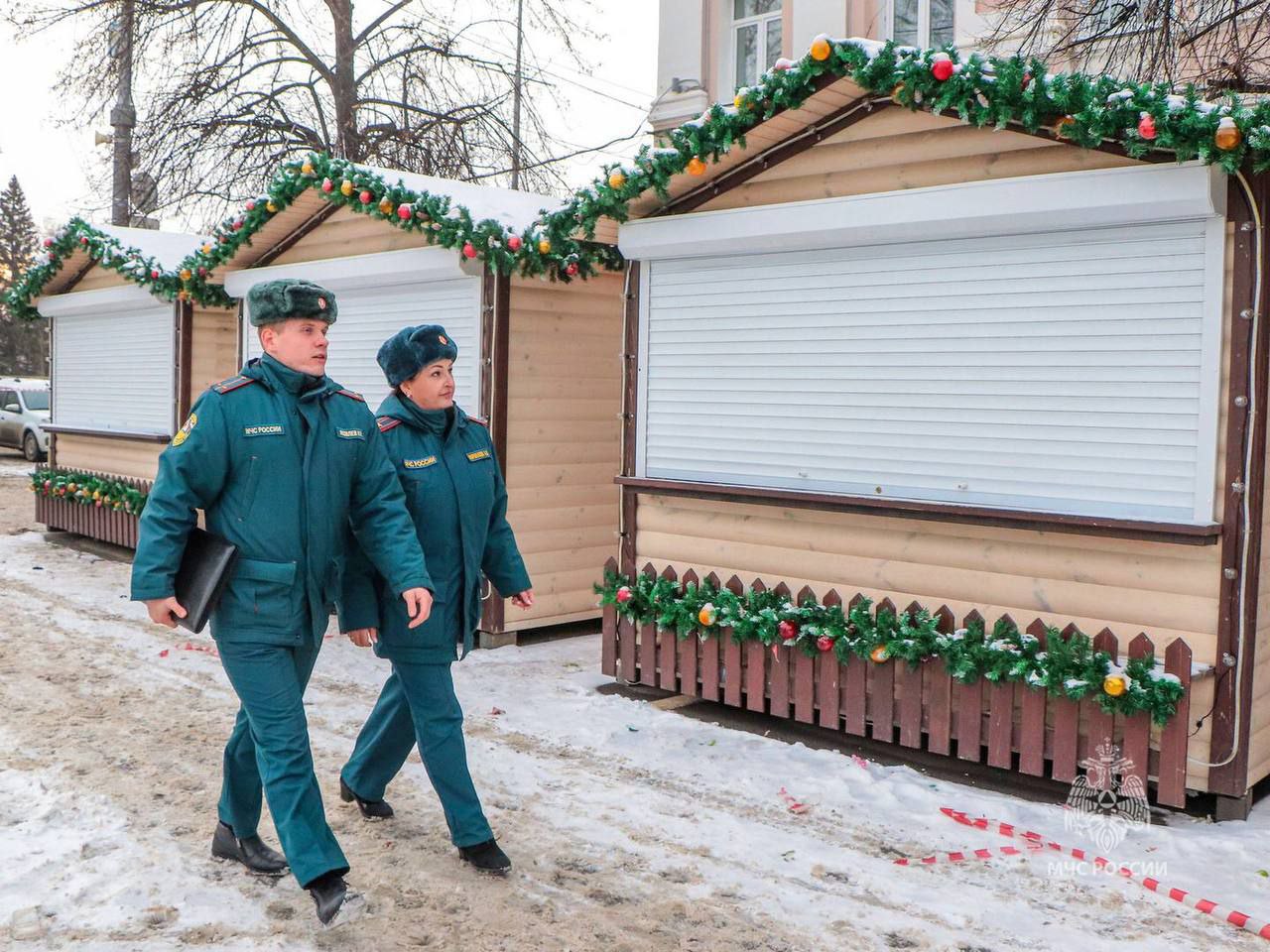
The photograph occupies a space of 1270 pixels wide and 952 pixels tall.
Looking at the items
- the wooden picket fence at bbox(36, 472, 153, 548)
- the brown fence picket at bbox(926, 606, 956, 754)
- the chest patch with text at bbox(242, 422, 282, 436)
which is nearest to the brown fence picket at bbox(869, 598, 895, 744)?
the brown fence picket at bbox(926, 606, 956, 754)

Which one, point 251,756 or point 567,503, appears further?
point 567,503

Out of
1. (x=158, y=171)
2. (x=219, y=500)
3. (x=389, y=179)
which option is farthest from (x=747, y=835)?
(x=158, y=171)

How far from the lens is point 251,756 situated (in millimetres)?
4223

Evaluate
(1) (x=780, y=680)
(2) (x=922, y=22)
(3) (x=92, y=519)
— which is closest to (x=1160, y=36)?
(1) (x=780, y=680)

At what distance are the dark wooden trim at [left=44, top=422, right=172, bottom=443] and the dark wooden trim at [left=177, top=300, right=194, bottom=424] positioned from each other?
1.01 feet

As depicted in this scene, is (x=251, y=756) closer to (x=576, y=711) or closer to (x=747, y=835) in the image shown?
(x=747, y=835)

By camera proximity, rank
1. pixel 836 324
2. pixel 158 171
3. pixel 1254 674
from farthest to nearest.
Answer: pixel 158 171
pixel 836 324
pixel 1254 674

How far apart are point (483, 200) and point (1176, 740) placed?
5.76 meters

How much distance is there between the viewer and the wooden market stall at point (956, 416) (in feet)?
16.6

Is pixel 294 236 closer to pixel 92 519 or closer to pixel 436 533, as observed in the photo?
pixel 92 519

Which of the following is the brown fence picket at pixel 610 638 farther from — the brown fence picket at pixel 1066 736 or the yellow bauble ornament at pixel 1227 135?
the yellow bauble ornament at pixel 1227 135

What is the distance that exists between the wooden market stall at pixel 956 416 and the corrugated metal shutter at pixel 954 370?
1 centimetres

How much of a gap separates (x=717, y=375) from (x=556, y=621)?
281 cm

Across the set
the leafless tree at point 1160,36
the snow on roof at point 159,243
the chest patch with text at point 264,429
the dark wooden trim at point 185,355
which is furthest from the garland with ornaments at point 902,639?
the snow on roof at point 159,243
